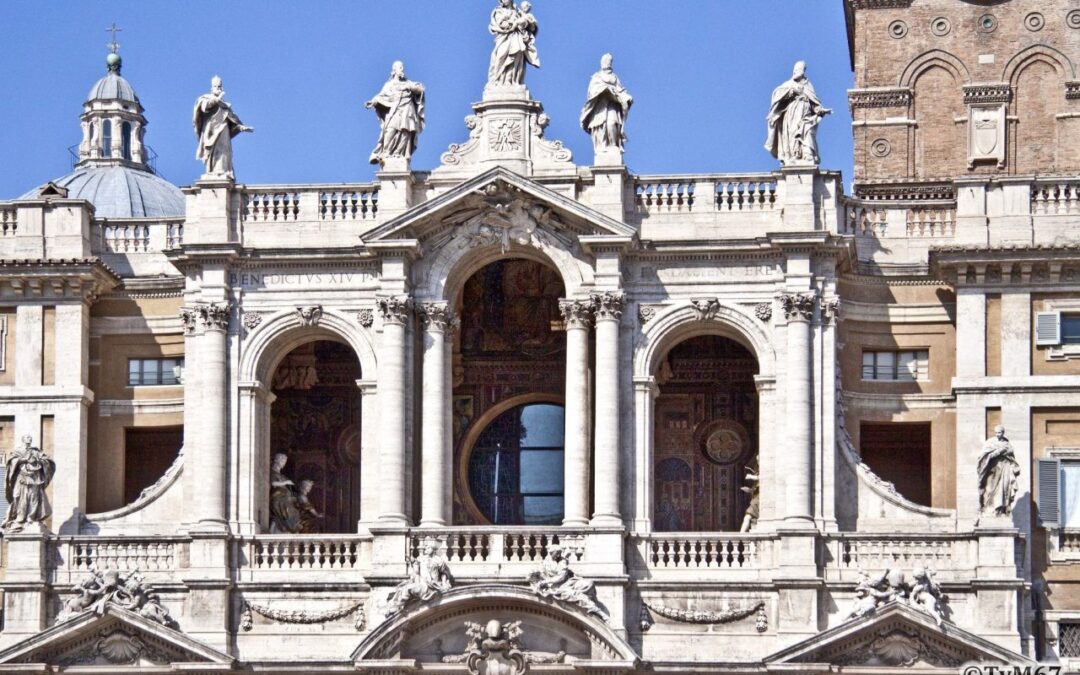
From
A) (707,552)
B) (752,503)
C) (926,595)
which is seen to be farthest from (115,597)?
(926,595)

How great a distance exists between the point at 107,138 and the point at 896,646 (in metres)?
33.4

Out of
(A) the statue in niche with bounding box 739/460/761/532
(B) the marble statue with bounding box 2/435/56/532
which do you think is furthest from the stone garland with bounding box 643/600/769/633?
(B) the marble statue with bounding box 2/435/56/532

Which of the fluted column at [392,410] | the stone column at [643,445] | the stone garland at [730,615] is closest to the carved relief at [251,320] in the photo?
the fluted column at [392,410]

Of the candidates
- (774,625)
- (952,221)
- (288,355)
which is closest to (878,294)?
(952,221)

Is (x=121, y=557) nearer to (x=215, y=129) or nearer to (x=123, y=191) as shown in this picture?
(x=215, y=129)

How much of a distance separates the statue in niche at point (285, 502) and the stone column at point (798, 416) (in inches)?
376

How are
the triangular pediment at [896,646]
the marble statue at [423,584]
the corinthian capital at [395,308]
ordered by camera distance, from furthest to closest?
the corinthian capital at [395,308] → the marble statue at [423,584] → the triangular pediment at [896,646]

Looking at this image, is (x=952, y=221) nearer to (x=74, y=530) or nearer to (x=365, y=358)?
(x=365, y=358)

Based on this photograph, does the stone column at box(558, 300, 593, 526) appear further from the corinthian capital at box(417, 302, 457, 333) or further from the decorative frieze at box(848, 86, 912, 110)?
the decorative frieze at box(848, 86, 912, 110)

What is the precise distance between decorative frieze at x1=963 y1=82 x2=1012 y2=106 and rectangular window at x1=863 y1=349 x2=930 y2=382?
10.4 m

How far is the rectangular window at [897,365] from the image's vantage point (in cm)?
6469

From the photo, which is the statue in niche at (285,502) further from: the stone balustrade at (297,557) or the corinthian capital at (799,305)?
the corinthian capital at (799,305)

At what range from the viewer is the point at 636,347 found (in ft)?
208

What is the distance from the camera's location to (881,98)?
73875 mm
